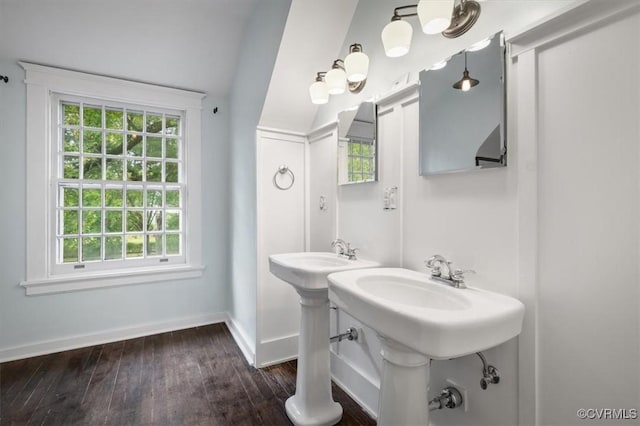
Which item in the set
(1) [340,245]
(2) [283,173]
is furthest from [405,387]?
(2) [283,173]

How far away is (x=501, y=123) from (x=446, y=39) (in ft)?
1.68

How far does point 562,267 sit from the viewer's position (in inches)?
36.1

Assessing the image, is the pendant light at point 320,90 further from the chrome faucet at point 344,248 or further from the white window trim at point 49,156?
the white window trim at point 49,156

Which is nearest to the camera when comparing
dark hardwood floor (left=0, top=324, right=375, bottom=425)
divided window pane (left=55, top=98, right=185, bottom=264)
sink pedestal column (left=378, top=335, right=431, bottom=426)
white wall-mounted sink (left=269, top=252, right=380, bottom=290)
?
sink pedestal column (left=378, top=335, right=431, bottom=426)

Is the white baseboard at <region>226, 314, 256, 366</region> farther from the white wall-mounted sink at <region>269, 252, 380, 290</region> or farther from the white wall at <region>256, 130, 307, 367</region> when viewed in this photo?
the white wall-mounted sink at <region>269, 252, 380, 290</region>

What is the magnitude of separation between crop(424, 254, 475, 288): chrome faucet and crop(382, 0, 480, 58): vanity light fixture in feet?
2.94

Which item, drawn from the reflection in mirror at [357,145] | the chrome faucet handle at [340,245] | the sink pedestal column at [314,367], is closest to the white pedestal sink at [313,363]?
the sink pedestal column at [314,367]

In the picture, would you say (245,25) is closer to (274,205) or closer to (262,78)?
(262,78)

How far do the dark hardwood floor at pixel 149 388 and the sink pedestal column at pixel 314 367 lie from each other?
117mm

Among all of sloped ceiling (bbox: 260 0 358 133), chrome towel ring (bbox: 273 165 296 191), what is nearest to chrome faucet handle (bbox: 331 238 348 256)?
chrome towel ring (bbox: 273 165 296 191)

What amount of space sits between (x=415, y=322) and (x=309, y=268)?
0.71 meters

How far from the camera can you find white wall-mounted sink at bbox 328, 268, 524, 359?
762mm

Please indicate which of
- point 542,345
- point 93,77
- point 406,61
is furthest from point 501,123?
point 93,77

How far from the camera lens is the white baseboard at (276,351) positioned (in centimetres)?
215
